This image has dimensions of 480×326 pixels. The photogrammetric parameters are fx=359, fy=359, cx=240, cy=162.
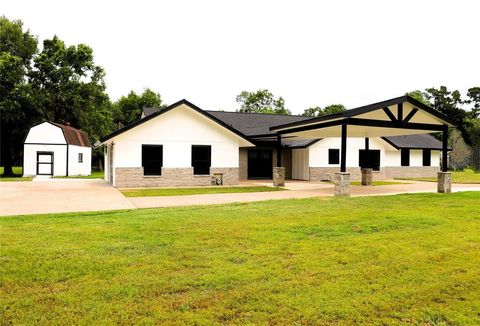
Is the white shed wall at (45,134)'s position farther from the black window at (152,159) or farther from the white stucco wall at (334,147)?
the white stucco wall at (334,147)

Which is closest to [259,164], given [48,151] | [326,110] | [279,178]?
[279,178]

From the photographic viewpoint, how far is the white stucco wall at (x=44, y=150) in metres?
28.2

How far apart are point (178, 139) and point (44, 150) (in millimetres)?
15829

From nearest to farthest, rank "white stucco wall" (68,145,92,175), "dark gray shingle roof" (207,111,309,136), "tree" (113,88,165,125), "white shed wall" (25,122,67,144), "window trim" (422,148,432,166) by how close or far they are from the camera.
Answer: "dark gray shingle roof" (207,111,309,136) < "white shed wall" (25,122,67,144) < "window trim" (422,148,432,166) < "white stucco wall" (68,145,92,175) < "tree" (113,88,165,125)

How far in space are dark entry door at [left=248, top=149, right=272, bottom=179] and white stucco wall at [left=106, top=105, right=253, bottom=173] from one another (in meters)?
4.41

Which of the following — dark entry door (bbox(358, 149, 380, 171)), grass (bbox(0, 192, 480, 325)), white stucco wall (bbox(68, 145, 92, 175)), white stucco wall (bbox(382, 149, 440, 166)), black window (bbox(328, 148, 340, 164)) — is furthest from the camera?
white stucco wall (bbox(68, 145, 92, 175))

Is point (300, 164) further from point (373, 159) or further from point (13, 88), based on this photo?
point (13, 88)

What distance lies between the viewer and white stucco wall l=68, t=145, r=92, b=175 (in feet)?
98.3

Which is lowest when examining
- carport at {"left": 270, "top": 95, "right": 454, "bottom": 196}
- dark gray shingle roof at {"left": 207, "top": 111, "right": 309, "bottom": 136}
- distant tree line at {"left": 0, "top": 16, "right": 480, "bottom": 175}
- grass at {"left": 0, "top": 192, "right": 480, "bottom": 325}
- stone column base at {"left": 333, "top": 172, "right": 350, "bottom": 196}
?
grass at {"left": 0, "top": 192, "right": 480, "bottom": 325}

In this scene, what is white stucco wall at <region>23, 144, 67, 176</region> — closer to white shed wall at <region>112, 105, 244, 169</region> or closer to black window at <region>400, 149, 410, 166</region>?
white shed wall at <region>112, 105, 244, 169</region>

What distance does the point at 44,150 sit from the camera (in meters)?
28.8

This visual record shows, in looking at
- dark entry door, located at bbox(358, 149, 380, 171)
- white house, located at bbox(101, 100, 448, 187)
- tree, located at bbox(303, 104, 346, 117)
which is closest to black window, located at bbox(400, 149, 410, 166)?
dark entry door, located at bbox(358, 149, 380, 171)

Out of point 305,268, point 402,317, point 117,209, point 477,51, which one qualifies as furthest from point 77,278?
point 477,51

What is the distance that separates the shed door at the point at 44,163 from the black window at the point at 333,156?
2171cm
